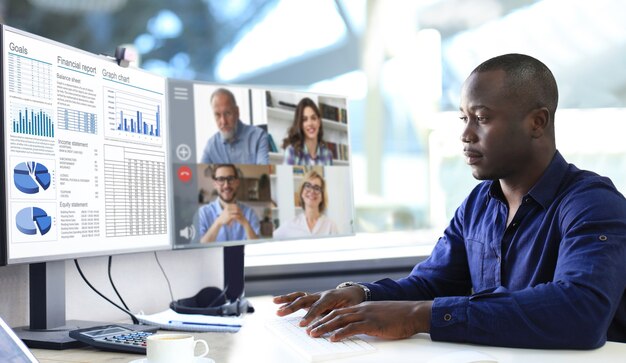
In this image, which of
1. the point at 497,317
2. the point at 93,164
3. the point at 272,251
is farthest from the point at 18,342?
the point at 272,251

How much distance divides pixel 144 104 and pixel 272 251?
44.0 inches

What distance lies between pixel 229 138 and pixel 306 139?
23cm

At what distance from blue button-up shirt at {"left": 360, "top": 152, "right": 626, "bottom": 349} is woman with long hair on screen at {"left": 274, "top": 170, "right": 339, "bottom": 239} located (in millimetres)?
322

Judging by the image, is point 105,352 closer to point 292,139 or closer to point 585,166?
point 292,139

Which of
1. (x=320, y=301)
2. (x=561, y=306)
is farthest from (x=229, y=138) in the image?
(x=561, y=306)

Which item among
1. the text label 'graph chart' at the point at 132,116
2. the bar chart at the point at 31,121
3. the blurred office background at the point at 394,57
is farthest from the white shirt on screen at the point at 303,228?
the bar chart at the point at 31,121

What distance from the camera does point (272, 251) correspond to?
278cm

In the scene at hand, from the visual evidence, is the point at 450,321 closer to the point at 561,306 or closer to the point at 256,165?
the point at 561,306

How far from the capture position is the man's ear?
167 centimetres

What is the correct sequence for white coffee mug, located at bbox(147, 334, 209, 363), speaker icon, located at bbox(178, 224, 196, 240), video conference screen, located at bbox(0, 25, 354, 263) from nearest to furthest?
white coffee mug, located at bbox(147, 334, 209, 363) → video conference screen, located at bbox(0, 25, 354, 263) → speaker icon, located at bbox(178, 224, 196, 240)

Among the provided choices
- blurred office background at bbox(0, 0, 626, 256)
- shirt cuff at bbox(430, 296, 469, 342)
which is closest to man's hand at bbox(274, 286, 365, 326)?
shirt cuff at bbox(430, 296, 469, 342)

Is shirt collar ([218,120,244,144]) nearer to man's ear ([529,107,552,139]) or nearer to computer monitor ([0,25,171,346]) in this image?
computer monitor ([0,25,171,346])

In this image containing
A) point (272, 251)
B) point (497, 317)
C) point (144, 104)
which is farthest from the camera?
point (272, 251)

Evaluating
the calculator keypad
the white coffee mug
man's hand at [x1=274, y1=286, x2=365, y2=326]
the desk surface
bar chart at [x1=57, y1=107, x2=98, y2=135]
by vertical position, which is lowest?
the desk surface
